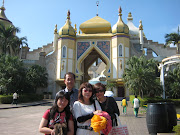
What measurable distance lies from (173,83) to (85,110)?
1938 centimetres

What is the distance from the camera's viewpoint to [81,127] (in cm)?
304

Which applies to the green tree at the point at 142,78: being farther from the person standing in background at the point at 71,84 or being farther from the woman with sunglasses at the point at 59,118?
the woman with sunglasses at the point at 59,118

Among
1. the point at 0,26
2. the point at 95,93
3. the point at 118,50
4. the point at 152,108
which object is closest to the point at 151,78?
the point at 118,50

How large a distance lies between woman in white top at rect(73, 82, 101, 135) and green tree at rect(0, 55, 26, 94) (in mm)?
19878

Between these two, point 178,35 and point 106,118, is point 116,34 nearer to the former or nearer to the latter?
point 178,35

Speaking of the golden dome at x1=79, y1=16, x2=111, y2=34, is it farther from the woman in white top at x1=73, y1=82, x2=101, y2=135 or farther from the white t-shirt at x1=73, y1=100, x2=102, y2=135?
the white t-shirt at x1=73, y1=100, x2=102, y2=135

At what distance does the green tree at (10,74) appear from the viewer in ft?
70.1

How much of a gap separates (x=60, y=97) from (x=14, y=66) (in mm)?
20863

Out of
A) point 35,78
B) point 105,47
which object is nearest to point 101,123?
point 35,78

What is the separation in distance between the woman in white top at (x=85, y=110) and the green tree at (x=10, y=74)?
19878 millimetres

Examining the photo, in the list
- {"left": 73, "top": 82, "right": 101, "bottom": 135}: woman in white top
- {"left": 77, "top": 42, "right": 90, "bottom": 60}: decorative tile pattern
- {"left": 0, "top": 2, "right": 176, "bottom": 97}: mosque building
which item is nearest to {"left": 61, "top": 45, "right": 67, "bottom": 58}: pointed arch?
{"left": 0, "top": 2, "right": 176, "bottom": 97}: mosque building

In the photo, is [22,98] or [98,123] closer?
[98,123]

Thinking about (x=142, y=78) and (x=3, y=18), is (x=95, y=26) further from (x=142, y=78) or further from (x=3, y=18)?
(x=3, y=18)

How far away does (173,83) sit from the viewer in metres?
20.3
